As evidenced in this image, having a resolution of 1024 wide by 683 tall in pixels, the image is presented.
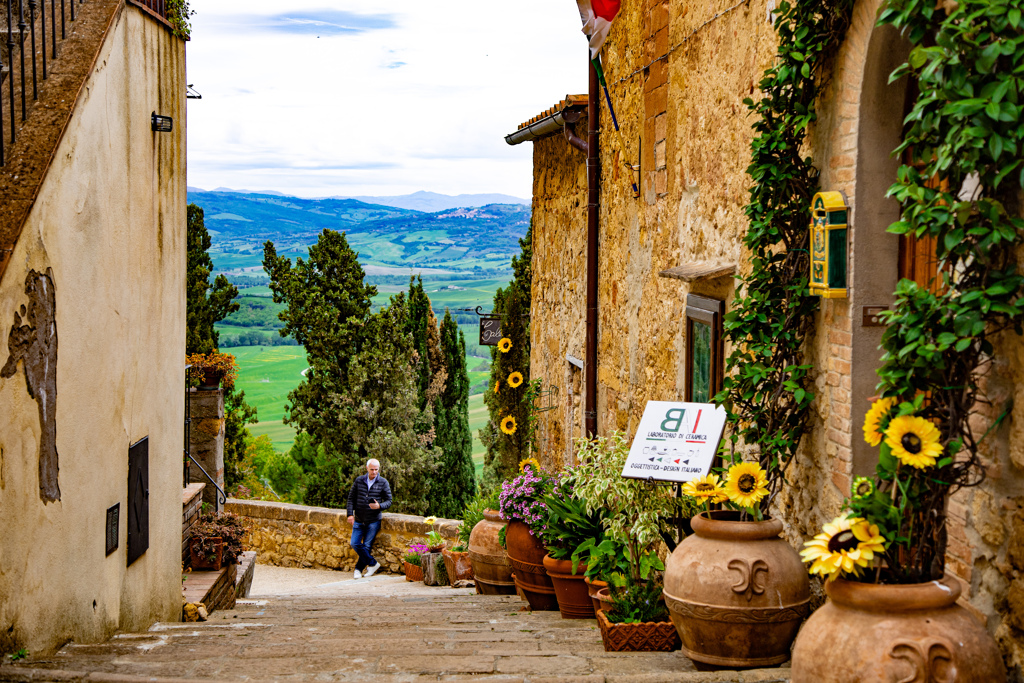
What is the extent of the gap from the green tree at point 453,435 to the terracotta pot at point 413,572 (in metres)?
4.17

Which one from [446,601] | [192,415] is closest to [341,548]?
[192,415]

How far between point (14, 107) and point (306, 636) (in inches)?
128

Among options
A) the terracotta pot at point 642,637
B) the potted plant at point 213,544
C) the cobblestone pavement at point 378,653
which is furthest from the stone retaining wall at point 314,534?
the terracotta pot at point 642,637

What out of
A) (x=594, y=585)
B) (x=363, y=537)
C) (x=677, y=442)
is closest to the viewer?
(x=677, y=442)

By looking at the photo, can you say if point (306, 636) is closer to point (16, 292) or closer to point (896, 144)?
point (16, 292)

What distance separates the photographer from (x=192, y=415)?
12.4 metres

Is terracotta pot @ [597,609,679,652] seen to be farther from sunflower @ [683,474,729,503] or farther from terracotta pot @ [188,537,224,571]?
terracotta pot @ [188,537,224,571]

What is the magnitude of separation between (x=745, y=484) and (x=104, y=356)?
3.44m

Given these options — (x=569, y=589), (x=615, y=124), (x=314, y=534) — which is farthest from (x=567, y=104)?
(x=314, y=534)

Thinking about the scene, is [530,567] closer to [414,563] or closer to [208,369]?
[414,563]

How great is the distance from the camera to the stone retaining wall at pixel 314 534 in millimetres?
12148

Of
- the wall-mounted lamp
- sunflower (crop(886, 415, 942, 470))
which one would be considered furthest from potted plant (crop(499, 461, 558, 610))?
sunflower (crop(886, 415, 942, 470))

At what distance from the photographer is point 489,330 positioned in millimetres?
13914

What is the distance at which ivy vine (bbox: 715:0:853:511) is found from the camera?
156 inches
